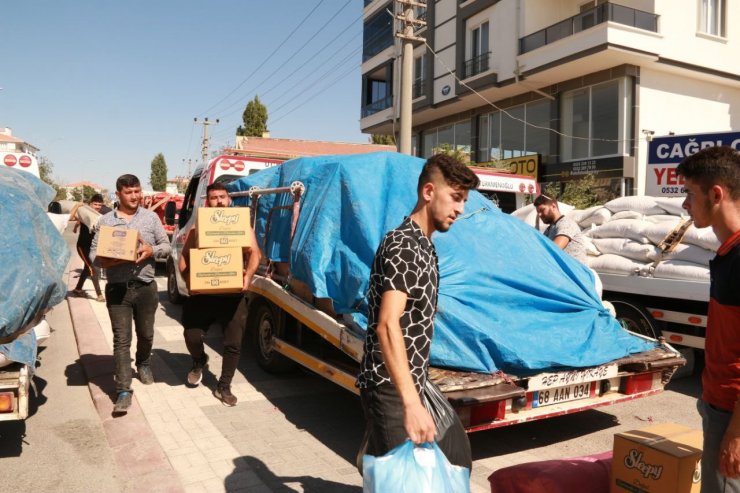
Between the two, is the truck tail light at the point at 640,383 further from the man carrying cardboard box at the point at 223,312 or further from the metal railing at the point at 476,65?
the metal railing at the point at 476,65

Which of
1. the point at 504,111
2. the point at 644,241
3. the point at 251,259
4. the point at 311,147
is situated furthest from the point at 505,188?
the point at 311,147

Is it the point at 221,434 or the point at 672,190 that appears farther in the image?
the point at 672,190

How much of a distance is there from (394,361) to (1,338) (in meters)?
→ 2.58

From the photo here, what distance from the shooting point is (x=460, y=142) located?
28.7 metres

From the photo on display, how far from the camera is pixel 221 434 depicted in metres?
Answer: 4.89

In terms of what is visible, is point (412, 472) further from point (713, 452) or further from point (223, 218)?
point (223, 218)

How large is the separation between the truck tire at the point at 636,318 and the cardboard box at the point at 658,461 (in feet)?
12.6

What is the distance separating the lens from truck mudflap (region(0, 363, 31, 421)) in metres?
4.05

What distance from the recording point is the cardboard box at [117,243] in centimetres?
524

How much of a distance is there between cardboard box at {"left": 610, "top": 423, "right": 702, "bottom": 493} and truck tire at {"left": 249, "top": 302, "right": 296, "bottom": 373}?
3.76 metres

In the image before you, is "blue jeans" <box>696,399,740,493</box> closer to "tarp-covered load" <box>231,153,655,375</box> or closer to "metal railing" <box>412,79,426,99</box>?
"tarp-covered load" <box>231,153,655,375</box>

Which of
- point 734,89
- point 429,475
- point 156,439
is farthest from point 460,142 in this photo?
point 429,475

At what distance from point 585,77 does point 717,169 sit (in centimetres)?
2135

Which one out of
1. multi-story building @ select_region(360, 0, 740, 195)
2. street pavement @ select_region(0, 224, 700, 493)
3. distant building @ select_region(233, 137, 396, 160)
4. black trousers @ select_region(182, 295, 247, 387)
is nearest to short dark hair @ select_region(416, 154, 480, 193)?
street pavement @ select_region(0, 224, 700, 493)
